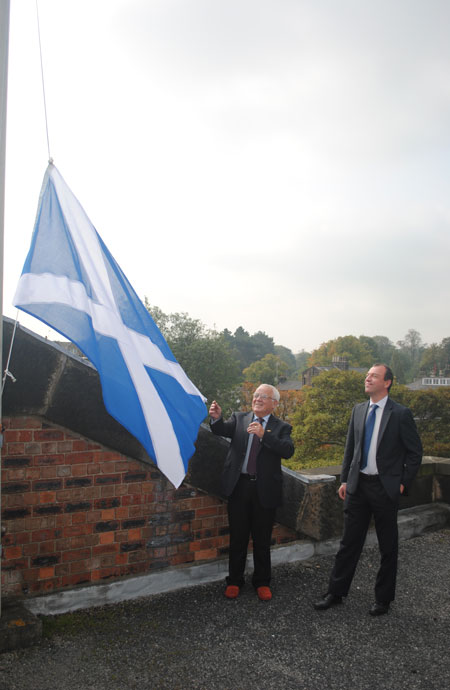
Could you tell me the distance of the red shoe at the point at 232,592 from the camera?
401cm

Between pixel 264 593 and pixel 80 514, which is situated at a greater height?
pixel 80 514

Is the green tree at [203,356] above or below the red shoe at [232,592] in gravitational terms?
above

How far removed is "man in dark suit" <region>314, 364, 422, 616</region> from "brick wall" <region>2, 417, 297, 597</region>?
122 centimetres

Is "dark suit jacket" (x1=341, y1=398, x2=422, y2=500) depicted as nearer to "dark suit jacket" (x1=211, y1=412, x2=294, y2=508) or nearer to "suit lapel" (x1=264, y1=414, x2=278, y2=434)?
"dark suit jacket" (x1=211, y1=412, x2=294, y2=508)

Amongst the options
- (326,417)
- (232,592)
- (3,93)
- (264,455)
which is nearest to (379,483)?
(264,455)

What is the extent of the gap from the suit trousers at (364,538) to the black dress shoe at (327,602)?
0.13ft

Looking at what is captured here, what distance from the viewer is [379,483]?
4.04 m

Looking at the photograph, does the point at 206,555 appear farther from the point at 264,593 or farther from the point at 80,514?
the point at 80,514

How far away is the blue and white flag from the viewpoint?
3.05 m

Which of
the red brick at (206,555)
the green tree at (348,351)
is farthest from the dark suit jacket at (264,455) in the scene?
the green tree at (348,351)

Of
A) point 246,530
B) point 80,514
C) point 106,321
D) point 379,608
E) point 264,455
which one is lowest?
point 379,608

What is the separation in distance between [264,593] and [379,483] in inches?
49.7

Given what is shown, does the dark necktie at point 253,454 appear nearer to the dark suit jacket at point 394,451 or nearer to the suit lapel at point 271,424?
the suit lapel at point 271,424

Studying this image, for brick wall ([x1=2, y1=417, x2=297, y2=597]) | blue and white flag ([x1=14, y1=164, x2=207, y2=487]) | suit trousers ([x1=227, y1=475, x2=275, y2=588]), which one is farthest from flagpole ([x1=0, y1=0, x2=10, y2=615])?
suit trousers ([x1=227, y1=475, x2=275, y2=588])
